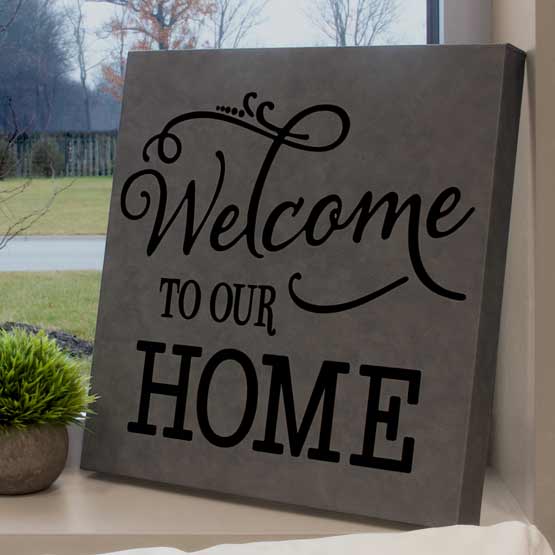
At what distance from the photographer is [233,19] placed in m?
2.08

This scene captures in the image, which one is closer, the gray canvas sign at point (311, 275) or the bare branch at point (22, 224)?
the gray canvas sign at point (311, 275)

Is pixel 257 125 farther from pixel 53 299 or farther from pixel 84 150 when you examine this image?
pixel 53 299

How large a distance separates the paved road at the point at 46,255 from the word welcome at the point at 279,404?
1.38 ft

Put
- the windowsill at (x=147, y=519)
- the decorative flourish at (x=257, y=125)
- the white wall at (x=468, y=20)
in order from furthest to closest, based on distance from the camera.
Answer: the white wall at (x=468, y=20) → the decorative flourish at (x=257, y=125) → the windowsill at (x=147, y=519)

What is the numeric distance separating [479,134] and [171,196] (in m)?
0.63

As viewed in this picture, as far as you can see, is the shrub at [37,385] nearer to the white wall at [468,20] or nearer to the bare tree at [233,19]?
the bare tree at [233,19]

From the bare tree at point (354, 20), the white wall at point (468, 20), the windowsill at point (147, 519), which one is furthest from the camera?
the bare tree at point (354, 20)

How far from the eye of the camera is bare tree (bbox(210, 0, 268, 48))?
2.08 m

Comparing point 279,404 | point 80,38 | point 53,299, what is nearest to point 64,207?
point 53,299

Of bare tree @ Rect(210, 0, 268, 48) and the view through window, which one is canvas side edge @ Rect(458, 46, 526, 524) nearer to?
the view through window

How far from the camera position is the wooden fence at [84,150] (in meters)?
2.14

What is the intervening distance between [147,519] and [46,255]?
0.77m

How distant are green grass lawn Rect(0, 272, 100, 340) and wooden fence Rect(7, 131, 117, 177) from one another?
25 centimetres

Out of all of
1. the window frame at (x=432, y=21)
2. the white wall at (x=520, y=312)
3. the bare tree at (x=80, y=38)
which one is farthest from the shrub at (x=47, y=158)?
the white wall at (x=520, y=312)
